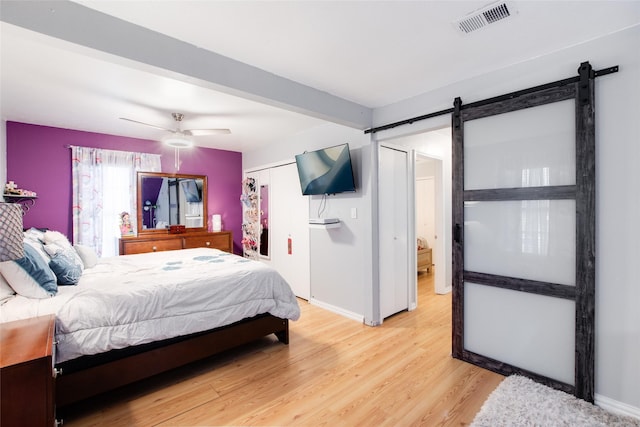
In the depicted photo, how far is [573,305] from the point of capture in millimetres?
2051

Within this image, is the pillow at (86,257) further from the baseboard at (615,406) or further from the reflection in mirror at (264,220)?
the baseboard at (615,406)

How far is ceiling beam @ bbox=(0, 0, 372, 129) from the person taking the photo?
1.49 meters

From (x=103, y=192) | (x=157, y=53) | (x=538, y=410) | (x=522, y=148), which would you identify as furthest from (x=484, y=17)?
(x=103, y=192)

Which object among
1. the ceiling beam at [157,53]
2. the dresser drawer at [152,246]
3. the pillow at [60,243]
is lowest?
the dresser drawer at [152,246]

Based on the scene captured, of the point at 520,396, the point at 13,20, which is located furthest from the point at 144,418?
the point at 520,396

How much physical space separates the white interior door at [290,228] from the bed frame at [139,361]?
5.51 ft

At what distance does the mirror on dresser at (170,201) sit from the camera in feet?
15.2

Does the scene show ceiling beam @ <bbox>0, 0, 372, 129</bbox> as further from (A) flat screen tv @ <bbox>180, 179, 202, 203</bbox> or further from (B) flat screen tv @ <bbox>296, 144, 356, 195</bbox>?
(A) flat screen tv @ <bbox>180, 179, 202, 203</bbox>

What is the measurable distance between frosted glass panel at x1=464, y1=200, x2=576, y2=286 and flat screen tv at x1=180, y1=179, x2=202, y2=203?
14.2ft

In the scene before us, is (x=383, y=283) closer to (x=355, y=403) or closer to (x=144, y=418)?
(x=355, y=403)

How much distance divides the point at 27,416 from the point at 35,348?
0.87 ft

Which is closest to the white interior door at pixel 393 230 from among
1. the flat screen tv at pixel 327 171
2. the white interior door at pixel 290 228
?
the flat screen tv at pixel 327 171

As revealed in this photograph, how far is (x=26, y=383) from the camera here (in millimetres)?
1220

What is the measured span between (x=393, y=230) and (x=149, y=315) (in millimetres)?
2690
